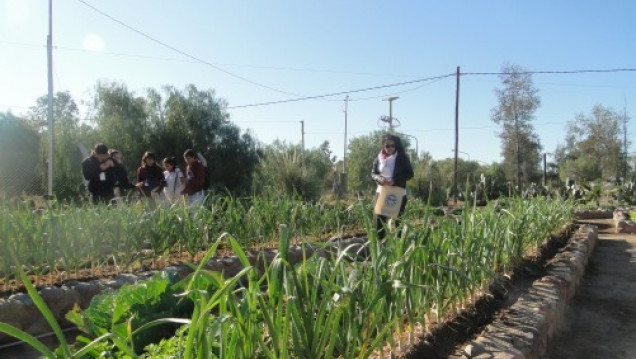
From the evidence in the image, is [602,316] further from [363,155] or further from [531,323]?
[363,155]

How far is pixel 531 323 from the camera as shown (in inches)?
86.1

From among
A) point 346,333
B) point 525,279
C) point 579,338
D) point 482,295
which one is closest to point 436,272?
point 482,295

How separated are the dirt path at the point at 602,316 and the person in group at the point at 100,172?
4821mm

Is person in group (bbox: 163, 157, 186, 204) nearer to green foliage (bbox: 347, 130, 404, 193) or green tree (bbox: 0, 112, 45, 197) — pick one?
green tree (bbox: 0, 112, 45, 197)

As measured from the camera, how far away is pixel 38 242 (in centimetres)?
319

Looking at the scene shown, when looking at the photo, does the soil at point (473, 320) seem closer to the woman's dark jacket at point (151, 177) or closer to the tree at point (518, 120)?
the woman's dark jacket at point (151, 177)

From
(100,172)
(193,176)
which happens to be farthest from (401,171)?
(100,172)

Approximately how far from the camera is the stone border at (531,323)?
72.4 inches

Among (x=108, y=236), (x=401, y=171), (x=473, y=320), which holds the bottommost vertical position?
(x=473, y=320)

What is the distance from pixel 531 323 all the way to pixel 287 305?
1420mm

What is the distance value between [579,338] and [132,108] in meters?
17.8

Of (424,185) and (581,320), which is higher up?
(424,185)

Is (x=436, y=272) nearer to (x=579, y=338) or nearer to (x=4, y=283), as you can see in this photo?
(x=579, y=338)

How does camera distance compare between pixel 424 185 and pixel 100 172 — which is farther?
pixel 424 185
